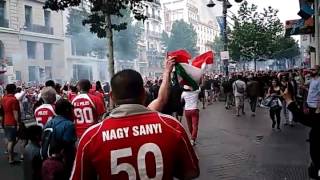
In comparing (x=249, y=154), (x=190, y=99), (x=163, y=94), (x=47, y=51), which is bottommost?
(x=249, y=154)

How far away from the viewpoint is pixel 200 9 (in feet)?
429

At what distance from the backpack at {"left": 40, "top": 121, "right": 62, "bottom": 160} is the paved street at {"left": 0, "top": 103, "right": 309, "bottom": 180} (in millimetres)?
2891

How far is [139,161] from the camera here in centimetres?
248

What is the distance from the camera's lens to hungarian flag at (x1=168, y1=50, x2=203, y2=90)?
11.8 feet

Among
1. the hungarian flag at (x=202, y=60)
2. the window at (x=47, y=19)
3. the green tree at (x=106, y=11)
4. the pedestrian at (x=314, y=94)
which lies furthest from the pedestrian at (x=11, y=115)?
the window at (x=47, y=19)

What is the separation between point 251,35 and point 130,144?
33485 millimetres

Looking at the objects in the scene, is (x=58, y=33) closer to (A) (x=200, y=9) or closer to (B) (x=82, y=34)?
(B) (x=82, y=34)

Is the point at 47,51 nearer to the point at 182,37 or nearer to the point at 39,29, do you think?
the point at 39,29

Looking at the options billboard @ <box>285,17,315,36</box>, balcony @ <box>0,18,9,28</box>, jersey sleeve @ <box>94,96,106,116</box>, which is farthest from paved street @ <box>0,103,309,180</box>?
balcony @ <box>0,18,9,28</box>

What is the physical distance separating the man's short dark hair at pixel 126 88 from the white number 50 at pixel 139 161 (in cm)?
26

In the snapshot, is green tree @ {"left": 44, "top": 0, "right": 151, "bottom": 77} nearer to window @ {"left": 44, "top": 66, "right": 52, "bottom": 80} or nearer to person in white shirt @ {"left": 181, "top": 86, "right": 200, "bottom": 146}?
person in white shirt @ {"left": 181, "top": 86, "right": 200, "bottom": 146}

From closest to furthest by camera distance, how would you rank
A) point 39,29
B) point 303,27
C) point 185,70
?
point 185,70
point 303,27
point 39,29

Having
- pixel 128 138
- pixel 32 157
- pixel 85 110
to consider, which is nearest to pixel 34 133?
pixel 32 157

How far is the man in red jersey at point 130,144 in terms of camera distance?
2453 millimetres
